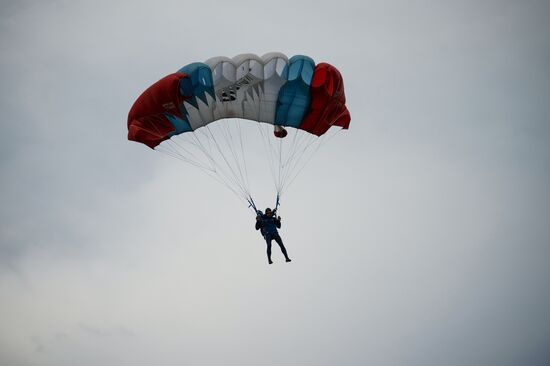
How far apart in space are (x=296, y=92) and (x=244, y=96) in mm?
1675

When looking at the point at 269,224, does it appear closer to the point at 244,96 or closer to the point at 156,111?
the point at 244,96

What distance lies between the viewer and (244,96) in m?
16.3

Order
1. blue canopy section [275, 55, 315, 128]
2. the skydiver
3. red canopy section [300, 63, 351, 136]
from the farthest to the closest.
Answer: red canopy section [300, 63, 351, 136] → blue canopy section [275, 55, 315, 128] → the skydiver

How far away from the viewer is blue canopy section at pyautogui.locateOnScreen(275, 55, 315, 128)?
15.8 m

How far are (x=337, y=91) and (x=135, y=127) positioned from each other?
654 cm

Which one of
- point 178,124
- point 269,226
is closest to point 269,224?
point 269,226

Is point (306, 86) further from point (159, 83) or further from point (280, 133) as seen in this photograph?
point (159, 83)

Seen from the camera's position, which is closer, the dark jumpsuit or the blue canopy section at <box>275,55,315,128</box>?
the dark jumpsuit

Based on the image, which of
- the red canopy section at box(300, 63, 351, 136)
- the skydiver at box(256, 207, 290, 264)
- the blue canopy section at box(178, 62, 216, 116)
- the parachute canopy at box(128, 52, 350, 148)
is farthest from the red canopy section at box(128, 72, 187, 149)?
the skydiver at box(256, 207, 290, 264)

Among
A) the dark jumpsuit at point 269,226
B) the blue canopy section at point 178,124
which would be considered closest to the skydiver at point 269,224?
the dark jumpsuit at point 269,226

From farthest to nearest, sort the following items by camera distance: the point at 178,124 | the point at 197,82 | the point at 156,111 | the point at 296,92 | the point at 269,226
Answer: the point at 178,124 → the point at 156,111 → the point at 296,92 → the point at 197,82 → the point at 269,226

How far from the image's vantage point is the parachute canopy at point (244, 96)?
1584 cm

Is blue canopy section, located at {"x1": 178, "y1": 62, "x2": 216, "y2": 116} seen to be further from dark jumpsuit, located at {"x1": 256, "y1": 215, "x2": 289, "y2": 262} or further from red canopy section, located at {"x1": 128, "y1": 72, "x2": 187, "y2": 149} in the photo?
dark jumpsuit, located at {"x1": 256, "y1": 215, "x2": 289, "y2": 262}

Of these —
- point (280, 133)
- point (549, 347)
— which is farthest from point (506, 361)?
point (280, 133)
